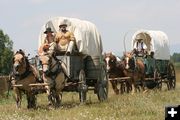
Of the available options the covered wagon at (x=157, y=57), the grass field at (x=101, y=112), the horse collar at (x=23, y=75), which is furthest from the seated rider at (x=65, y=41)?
the covered wagon at (x=157, y=57)

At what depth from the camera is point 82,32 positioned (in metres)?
14.0

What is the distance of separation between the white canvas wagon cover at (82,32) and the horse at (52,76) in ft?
6.07

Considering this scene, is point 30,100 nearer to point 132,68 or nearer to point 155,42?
point 132,68

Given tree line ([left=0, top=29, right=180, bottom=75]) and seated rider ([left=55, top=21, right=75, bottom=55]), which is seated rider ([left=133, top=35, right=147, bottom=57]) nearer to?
seated rider ([left=55, top=21, right=75, bottom=55])

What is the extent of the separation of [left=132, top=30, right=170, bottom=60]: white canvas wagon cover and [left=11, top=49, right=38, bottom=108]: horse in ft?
37.4

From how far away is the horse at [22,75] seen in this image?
38.6ft

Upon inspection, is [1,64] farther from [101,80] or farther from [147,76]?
[101,80]

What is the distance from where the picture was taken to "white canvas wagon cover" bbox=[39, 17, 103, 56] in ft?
45.3

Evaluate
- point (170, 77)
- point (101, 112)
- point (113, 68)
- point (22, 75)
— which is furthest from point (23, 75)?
point (170, 77)

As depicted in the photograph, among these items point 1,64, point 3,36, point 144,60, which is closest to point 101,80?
point 144,60

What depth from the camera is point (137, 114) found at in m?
8.63

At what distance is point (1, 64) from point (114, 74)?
58022 mm

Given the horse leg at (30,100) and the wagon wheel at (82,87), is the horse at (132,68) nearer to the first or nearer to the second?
the wagon wheel at (82,87)

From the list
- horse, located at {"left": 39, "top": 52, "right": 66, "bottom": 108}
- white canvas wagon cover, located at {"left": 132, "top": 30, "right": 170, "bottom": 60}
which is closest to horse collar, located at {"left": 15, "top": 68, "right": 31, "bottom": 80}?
horse, located at {"left": 39, "top": 52, "right": 66, "bottom": 108}
